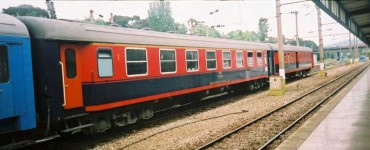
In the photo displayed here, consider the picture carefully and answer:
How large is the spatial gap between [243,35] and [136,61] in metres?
132

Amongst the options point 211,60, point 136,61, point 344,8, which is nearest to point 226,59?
point 211,60

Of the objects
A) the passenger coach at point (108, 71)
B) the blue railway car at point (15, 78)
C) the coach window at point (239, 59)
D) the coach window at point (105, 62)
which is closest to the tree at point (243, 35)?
the coach window at point (239, 59)

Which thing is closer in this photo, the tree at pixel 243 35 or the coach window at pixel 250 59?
the coach window at pixel 250 59

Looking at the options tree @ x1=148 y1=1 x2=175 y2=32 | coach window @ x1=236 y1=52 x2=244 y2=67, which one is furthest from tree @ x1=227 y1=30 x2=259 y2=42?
coach window @ x1=236 y1=52 x2=244 y2=67

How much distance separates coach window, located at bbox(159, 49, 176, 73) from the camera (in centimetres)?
1281

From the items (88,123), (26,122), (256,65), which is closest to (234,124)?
(88,123)

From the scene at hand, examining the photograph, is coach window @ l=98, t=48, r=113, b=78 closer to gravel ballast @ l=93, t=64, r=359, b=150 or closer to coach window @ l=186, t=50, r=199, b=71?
gravel ballast @ l=93, t=64, r=359, b=150

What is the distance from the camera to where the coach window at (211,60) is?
16.3m

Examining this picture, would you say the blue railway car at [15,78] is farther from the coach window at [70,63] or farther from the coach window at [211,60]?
the coach window at [211,60]

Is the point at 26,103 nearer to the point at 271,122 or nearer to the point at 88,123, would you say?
the point at 88,123

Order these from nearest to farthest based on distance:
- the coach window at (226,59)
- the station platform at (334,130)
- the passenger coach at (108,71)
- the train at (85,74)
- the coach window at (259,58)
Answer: the train at (85,74), the station platform at (334,130), the passenger coach at (108,71), the coach window at (226,59), the coach window at (259,58)

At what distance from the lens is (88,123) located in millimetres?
10055

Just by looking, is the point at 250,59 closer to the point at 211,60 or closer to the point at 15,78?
the point at 211,60

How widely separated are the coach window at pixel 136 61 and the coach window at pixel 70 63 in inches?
81.8
